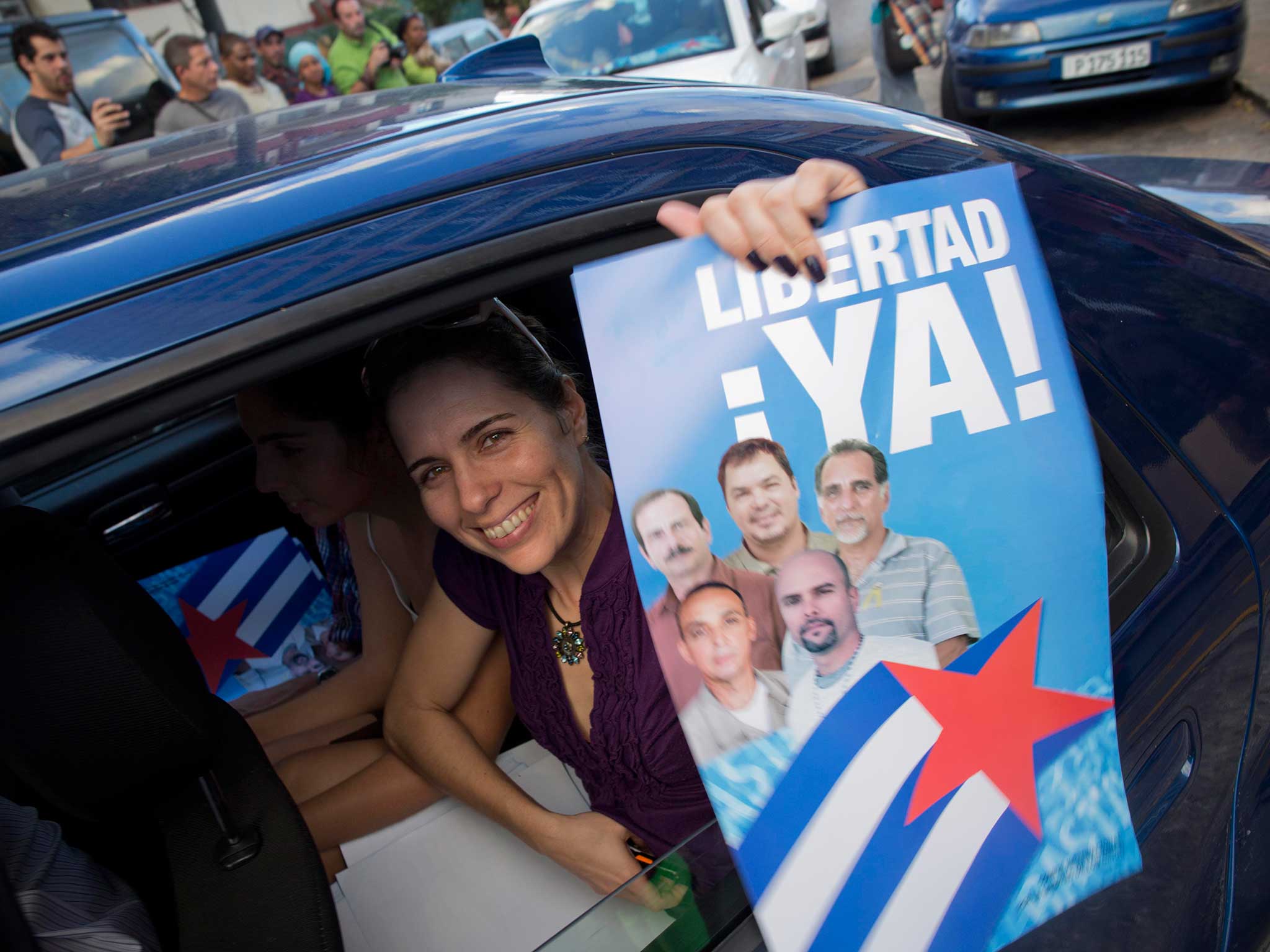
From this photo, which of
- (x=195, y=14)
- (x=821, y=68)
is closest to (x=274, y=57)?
(x=821, y=68)

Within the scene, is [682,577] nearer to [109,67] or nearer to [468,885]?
[468,885]

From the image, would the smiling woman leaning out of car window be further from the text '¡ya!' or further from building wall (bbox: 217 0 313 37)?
building wall (bbox: 217 0 313 37)

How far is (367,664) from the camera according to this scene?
2.10 m

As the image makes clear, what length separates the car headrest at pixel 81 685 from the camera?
1080mm

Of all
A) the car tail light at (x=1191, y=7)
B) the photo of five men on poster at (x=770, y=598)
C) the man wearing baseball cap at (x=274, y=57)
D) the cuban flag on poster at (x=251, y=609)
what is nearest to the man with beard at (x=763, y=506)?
the photo of five men on poster at (x=770, y=598)

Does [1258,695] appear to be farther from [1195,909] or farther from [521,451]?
[521,451]

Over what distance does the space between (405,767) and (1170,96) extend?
21.3ft

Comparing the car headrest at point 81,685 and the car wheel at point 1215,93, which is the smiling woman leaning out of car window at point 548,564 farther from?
the car wheel at point 1215,93

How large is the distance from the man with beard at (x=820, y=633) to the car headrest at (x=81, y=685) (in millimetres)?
718

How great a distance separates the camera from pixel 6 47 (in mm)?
5719

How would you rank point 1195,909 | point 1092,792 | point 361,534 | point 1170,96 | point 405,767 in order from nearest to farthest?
point 1092,792 → point 1195,909 → point 405,767 → point 361,534 → point 1170,96

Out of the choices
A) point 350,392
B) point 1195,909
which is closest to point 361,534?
point 350,392

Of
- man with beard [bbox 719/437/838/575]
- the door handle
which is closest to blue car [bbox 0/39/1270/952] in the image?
man with beard [bbox 719/437/838/575]

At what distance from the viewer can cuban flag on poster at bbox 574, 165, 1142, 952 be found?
3.02 feet
